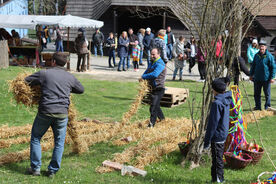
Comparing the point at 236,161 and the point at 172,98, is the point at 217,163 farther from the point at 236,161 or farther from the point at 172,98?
the point at 172,98

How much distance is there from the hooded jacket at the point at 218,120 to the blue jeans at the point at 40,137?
2172 mm

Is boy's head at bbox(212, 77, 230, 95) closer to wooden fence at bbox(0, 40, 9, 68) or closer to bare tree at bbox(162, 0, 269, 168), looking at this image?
bare tree at bbox(162, 0, 269, 168)

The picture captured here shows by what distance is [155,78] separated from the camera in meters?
8.40

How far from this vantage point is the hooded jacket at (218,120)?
17.6 ft

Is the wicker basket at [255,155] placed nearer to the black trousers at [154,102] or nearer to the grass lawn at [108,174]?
the grass lawn at [108,174]

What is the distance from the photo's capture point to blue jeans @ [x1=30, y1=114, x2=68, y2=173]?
561cm

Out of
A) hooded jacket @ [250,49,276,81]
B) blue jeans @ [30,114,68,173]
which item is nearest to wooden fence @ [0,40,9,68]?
hooded jacket @ [250,49,276,81]

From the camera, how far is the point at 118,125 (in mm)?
8500

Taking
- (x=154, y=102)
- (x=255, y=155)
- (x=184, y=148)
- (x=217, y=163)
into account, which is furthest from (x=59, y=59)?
(x=255, y=155)

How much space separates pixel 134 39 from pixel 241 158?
1328 cm

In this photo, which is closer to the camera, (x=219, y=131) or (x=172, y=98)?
Result: (x=219, y=131)

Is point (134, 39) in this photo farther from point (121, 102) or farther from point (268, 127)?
point (268, 127)

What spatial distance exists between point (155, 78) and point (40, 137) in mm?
3434

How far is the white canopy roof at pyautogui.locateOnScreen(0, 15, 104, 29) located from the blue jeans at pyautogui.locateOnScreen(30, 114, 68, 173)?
13324mm
